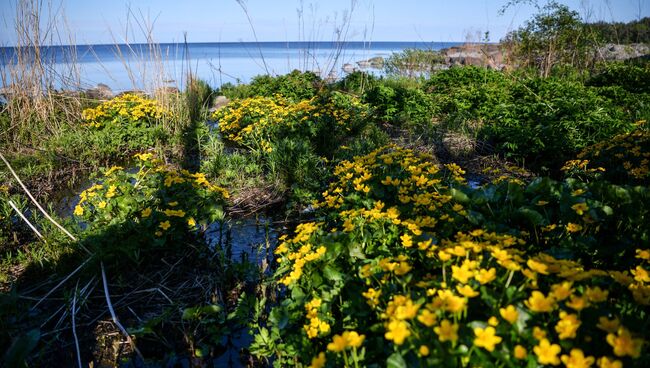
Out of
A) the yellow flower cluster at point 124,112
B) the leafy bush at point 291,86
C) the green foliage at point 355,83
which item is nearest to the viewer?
the yellow flower cluster at point 124,112

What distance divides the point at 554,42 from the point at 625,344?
388 inches

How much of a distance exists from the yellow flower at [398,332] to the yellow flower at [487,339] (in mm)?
202

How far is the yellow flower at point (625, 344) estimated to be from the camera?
40.5 inches

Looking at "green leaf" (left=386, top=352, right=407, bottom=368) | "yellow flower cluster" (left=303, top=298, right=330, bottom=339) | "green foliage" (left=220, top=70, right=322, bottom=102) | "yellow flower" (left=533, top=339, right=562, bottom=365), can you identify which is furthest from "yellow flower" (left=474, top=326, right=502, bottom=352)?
"green foliage" (left=220, top=70, right=322, bottom=102)

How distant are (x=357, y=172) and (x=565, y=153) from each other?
114 inches

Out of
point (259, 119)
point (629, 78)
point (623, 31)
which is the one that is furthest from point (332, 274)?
point (623, 31)

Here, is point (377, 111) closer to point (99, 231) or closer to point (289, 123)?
point (289, 123)

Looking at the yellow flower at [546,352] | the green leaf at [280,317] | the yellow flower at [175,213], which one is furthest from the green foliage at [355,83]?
the yellow flower at [546,352]

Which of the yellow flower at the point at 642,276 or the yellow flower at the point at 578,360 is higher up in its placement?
the yellow flower at the point at 642,276

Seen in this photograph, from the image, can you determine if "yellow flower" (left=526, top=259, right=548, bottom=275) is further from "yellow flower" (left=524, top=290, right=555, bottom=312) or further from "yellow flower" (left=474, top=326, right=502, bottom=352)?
"yellow flower" (left=474, top=326, right=502, bottom=352)

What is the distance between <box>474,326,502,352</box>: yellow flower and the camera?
112cm

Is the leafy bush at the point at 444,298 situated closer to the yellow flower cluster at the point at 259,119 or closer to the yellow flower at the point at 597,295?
the yellow flower at the point at 597,295

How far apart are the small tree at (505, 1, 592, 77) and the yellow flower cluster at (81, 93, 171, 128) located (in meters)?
8.22

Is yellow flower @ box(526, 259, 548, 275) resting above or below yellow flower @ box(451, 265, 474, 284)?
above
